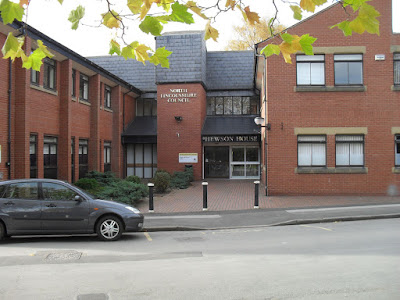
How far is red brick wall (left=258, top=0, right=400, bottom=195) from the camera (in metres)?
16.9

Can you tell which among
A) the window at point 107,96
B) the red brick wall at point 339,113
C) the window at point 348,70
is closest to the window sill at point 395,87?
the red brick wall at point 339,113

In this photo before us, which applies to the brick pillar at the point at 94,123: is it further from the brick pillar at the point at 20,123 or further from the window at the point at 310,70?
the window at the point at 310,70

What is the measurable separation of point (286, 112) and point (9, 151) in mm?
11108

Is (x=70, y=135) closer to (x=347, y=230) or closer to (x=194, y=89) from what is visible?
(x=194, y=89)

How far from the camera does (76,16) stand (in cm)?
367

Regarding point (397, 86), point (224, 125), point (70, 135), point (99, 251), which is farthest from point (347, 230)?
point (224, 125)

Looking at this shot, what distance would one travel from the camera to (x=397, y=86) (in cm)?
1692

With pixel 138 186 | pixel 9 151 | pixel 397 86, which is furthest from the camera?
pixel 397 86

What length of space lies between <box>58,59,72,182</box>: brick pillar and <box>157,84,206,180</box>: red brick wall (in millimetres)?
7477

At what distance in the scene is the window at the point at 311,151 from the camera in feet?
Result: 56.4

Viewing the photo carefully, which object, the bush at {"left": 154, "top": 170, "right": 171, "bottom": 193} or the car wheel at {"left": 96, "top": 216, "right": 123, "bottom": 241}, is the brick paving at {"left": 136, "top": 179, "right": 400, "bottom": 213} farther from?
the car wheel at {"left": 96, "top": 216, "right": 123, "bottom": 241}

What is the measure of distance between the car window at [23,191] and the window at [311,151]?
37.6ft

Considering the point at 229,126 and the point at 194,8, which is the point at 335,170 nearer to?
the point at 229,126

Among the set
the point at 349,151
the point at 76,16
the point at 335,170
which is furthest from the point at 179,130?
the point at 76,16
